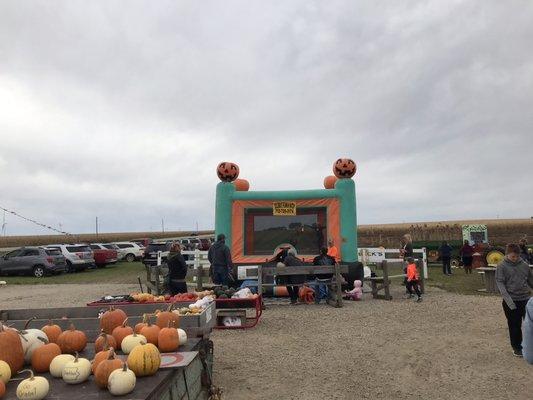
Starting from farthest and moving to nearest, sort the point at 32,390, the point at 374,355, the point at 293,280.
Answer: the point at 293,280
the point at 374,355
the point at 32,390

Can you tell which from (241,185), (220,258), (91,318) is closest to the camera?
(91,318)

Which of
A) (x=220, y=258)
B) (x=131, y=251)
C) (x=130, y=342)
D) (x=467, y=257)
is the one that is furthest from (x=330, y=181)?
(x=131, y=251)

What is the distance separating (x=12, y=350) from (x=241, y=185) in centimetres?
1178

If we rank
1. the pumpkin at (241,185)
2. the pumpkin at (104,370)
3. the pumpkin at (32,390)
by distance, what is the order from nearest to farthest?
the pumpkin at (32,390) → the pumpkin at (104,370) → the pumpkin at (241,185)

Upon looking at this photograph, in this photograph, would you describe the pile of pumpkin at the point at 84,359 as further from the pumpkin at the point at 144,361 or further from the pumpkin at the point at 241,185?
the pumpkin at the point at 241,185

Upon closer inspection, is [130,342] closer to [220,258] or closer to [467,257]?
[220,258]

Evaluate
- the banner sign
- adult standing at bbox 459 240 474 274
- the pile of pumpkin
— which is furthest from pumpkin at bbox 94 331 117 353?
adult standing at bbox 459 240 474 274

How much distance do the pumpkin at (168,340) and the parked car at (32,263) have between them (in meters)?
21.4

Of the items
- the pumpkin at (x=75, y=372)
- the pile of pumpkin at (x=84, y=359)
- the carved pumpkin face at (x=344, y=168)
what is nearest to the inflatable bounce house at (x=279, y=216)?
the carved pumpkin face at (x=344, y=168)

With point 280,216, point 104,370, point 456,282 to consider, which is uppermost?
point 280,216

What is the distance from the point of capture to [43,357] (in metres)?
3.93

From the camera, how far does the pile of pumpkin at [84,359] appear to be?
321 cm

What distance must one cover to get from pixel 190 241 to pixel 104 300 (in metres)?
27.1

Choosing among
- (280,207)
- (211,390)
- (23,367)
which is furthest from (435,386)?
(280,207)
